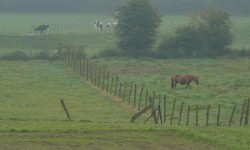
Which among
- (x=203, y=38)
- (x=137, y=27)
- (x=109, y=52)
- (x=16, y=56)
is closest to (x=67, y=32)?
(x=137, y=27)

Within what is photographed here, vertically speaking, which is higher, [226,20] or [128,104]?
[226,20]

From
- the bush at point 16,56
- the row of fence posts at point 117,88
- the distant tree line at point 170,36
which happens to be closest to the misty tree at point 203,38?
the distant tree line at point 170,36

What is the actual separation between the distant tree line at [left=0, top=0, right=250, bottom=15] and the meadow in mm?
30383

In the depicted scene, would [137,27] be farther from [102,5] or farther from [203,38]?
[102,5]

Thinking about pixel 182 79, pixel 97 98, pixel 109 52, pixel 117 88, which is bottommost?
pixel 97 98

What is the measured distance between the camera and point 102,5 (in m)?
140

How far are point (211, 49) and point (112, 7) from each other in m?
61.9

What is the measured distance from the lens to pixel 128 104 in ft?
139

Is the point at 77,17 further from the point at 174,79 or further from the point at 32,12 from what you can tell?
the point at 174,79

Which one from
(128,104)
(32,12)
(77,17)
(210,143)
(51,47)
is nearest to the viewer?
(210,143)

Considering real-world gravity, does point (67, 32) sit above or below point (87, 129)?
above

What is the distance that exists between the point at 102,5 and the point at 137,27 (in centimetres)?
6240

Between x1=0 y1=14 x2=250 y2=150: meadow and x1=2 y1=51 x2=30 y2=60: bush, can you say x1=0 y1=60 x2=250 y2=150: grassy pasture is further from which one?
x1=2 y1=51 x2=30 y2=60: bush

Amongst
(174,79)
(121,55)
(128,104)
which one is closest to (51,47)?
(121,55)
